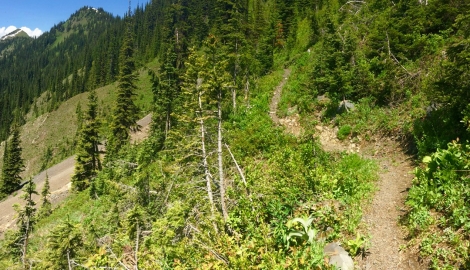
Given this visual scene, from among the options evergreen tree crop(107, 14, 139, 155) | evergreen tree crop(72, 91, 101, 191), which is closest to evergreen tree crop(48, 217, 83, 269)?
evergreen tree crop(107, 14, 139, 155)

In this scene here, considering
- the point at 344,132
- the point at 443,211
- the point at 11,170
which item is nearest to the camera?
the point at 443,211

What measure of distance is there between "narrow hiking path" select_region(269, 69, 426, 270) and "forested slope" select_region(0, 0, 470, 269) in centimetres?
38

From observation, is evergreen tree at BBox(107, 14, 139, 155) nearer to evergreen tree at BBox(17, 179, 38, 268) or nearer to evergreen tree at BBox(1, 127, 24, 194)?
evergreen tree at BBox(17, 179, 38, 268)

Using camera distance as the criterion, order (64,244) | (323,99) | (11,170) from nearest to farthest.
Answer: (64,244) → (323,99) → (11,170)

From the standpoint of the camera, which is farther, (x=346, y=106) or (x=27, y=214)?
(x=346, y=106)

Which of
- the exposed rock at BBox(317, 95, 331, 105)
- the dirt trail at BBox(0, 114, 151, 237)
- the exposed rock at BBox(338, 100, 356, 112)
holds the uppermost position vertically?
the exposed rock at BBox(317, 95, 331, 105)

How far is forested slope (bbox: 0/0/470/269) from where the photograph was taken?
23.8 feet

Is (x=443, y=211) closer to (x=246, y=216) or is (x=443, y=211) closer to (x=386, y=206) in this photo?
(x=386, y=206)

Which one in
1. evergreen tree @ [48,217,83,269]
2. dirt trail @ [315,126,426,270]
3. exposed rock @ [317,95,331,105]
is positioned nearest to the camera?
dirt trail @ [315,126,426,270]

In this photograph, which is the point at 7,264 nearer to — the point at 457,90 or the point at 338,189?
the point at 338,189

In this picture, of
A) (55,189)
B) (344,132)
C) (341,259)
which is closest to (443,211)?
(341,259)

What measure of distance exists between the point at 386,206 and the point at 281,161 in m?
4.03

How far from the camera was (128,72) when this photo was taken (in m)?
38.3

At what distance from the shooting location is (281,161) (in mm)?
10953
